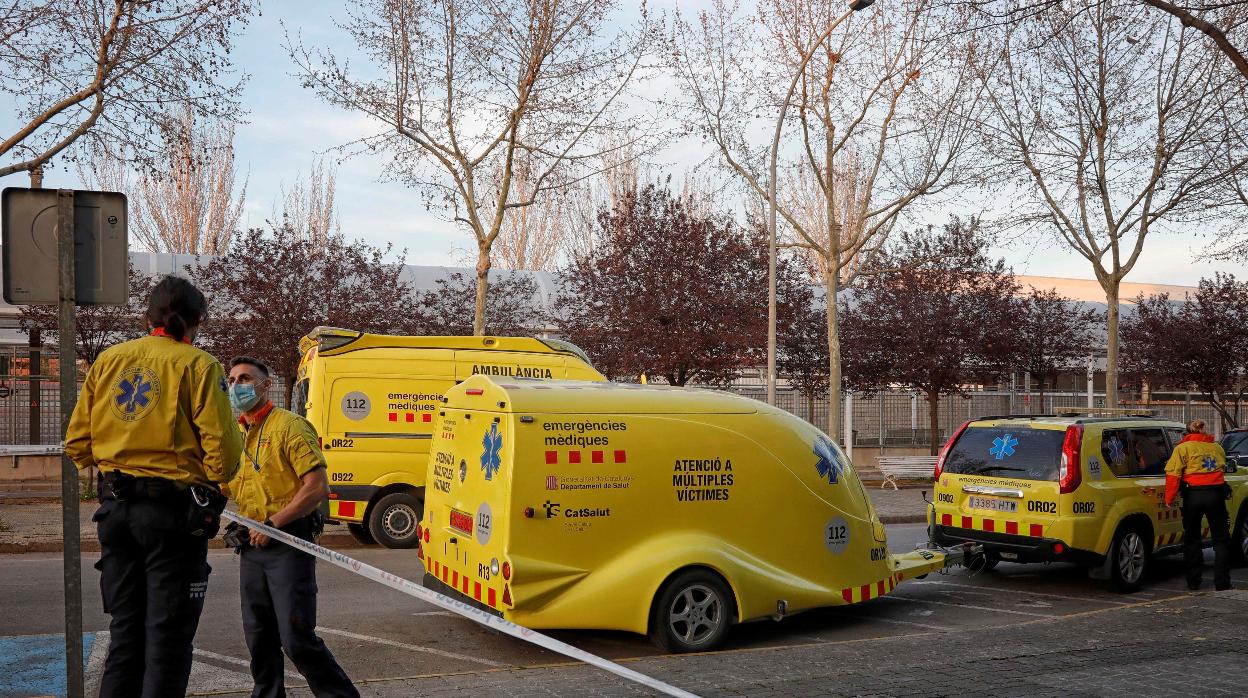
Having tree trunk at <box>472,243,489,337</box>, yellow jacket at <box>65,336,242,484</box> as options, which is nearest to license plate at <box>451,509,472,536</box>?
yellow jacket at <box>65,336,242,484</box>

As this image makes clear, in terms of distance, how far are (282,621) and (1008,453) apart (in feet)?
24.7

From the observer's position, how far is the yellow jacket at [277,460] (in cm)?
529

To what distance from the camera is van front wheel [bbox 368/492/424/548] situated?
1270 cm

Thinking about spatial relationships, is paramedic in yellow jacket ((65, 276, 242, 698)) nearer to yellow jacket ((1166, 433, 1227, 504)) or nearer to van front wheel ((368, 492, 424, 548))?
van front wheel ((368, 492, 424, 548))

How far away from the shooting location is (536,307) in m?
27.7

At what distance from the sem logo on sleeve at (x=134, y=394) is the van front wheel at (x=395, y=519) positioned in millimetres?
8485

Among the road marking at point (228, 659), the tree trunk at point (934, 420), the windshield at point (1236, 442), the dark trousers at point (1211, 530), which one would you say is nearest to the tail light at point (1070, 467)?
the dark trousers at point (1211, 530)

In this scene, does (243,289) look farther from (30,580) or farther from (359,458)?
(30,580)

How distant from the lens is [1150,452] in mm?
10883

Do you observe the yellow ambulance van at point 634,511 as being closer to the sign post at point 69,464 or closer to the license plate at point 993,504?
the license plate at point 993,504

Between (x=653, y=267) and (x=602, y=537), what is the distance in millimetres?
16703

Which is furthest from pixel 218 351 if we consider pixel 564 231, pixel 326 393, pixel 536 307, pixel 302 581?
pixel 564 231

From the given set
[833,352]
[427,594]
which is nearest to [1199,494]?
[427,594]

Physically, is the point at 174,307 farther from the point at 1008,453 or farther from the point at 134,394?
the point at 1008,453
